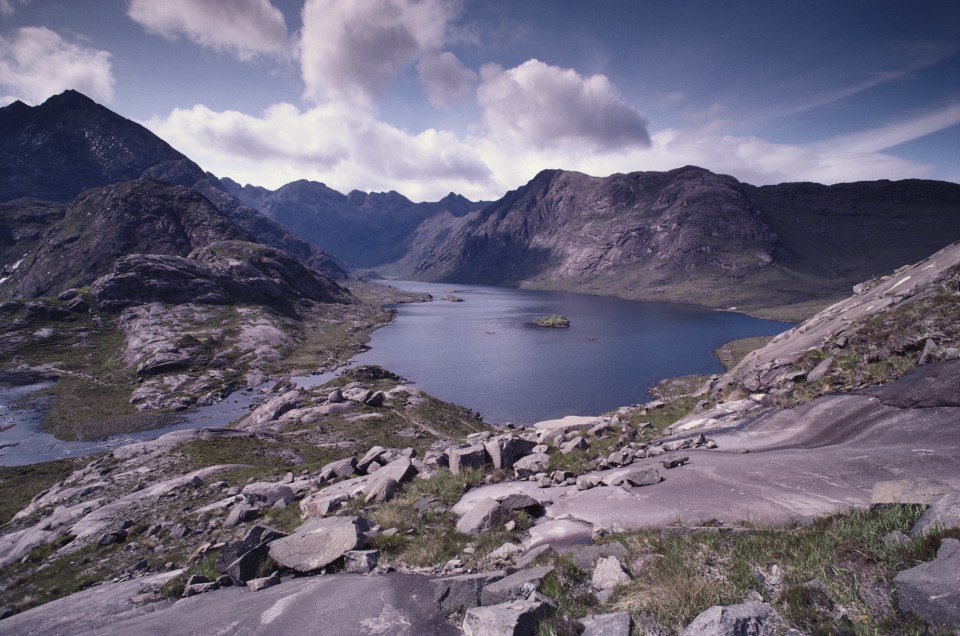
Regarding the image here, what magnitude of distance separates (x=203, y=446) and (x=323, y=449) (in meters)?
12.2

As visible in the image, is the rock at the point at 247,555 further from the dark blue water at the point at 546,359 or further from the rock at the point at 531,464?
the dark blue water at the point at 546,359

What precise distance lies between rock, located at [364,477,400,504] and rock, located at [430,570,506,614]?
9182 mm

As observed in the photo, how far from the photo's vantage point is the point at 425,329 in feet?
598

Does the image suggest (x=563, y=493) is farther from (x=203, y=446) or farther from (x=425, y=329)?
(x=425, y=329)

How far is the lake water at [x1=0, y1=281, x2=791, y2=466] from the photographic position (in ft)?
244

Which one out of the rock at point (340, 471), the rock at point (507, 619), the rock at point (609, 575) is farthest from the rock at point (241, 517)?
the rock at point (609, 575)

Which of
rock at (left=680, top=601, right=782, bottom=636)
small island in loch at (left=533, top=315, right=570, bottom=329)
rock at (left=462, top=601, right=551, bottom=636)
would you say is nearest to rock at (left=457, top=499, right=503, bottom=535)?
rock at (left=462, top=601, right=551, bottom=636)

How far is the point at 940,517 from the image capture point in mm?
6859

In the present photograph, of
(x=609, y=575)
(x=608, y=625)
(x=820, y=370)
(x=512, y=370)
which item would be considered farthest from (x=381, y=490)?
(x=512, y=370)

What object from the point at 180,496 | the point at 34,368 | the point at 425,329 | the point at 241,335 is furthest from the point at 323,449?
the point at 425,329

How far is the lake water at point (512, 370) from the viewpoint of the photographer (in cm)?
7425

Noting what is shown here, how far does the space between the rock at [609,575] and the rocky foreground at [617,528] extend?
6 centimetres

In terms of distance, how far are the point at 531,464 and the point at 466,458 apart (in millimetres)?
3446

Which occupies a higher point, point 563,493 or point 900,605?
point 900,605
